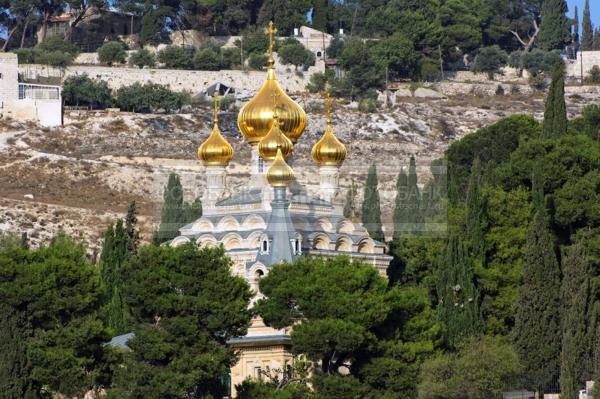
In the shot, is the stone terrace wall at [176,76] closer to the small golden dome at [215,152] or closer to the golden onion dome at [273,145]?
the small golden dome at [215,152]

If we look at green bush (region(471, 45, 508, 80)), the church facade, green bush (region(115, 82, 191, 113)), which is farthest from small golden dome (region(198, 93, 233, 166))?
green bush (region(471, 45, 508, 80))

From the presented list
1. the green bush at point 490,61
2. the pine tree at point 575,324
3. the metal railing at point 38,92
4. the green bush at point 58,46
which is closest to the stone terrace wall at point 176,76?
the green bush at point 58,46

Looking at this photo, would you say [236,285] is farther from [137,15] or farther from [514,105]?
[137,15]

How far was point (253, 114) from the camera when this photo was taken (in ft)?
200

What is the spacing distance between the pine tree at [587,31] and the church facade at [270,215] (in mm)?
61548

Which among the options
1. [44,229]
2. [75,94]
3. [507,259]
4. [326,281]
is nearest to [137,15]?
[75,94]

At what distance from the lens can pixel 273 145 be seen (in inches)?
2329

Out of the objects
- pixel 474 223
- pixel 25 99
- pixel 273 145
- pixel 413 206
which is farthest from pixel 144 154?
pixel 474 223

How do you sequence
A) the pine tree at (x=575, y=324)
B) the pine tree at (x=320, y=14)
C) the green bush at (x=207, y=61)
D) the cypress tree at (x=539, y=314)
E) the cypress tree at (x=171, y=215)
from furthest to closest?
the pine tree at (x=320, y=14), the green bush at (x=207, y=61), the cypress tree at (x=171, y=215), the cypress tree at (x=539, y=314), the pine tree at (x=575, y=324)

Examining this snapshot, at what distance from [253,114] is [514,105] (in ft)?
150

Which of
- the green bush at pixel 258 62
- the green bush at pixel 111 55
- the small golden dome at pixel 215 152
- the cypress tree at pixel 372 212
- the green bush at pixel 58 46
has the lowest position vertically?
the cypress tree at pixel 372 212

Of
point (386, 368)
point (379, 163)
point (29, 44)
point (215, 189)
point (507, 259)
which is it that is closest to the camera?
point (386, 368)

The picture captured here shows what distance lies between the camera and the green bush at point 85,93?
321ft

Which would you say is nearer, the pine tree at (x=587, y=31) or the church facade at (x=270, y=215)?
the church facade at (x=270, y=215)
